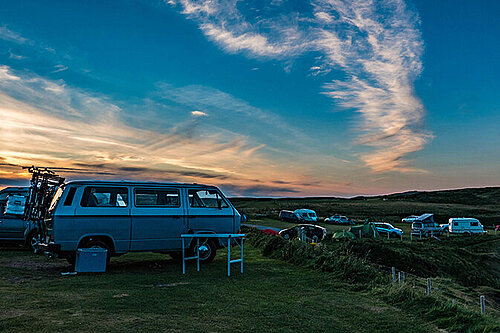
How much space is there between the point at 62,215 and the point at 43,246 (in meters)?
1.15

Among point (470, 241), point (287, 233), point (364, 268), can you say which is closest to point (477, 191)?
point (470, 241)

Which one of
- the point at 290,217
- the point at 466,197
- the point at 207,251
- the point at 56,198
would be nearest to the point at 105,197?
the point at 56,198

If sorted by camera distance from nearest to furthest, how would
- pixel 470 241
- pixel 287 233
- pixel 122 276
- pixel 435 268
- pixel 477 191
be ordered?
1. pixel 122 276
2. pixel 435 268
3. pixel 287 233
4. pixel 470 241
5. pixel 477 191

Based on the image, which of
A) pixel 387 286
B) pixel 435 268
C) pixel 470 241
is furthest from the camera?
pixel 470 241

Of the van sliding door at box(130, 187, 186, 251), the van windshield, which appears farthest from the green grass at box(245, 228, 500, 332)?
the van windshield

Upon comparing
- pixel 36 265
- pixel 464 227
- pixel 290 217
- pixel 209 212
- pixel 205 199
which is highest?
pixel 205 199

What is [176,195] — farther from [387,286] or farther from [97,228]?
[387,286]

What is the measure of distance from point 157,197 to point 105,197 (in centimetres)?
152

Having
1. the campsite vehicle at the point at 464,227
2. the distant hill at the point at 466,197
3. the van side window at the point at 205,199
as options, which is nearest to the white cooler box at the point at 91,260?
the van side window at the point at 205,199

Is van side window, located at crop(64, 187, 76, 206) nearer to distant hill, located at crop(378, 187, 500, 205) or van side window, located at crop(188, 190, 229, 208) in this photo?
van side window, located at crop(188, 190, 229, 208)

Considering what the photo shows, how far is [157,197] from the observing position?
12.5m

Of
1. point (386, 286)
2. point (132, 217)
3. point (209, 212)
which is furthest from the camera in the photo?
point (209, 212)

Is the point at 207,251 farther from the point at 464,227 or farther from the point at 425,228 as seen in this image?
the point at 464,227

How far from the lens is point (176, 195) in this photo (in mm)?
12766
